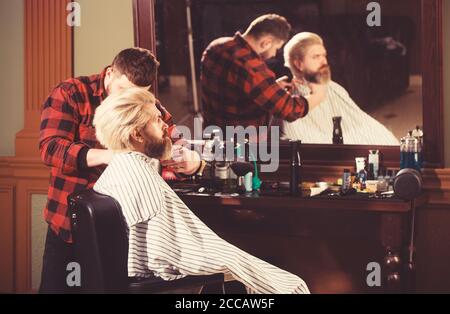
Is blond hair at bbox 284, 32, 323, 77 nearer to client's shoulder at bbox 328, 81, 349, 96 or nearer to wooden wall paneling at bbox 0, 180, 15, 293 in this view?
client's shoulder at bbox 328, 81, 349, 96

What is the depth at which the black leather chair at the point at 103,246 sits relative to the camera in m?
2.71

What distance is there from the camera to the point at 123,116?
3213 mm

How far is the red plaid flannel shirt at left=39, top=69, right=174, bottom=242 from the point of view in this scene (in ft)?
11.4

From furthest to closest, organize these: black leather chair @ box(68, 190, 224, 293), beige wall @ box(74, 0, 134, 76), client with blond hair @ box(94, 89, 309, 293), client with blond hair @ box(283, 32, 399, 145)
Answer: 1. beige wall @ box(74, 0, 134, 76)
2. client with blond hair @ box(283, 32, 399, 145)
3. client with blond hair @ box(94, 89, 309, 293)
4. black leather chair @ box(68, 190, 224, 293)

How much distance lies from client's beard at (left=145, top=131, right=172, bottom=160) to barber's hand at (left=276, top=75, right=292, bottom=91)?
0.76 metres

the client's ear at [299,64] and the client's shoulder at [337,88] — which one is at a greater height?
the client's ear at [299,64]

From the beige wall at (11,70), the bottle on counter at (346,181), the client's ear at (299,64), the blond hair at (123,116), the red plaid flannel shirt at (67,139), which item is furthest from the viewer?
the beige wall at (11,70)

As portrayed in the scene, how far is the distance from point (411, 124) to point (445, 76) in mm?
270

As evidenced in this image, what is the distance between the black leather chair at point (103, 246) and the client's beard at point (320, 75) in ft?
4.68

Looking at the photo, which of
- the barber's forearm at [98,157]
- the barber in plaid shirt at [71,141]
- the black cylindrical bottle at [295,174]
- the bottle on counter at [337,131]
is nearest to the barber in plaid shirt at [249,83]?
the bottle on counter at [337,131]

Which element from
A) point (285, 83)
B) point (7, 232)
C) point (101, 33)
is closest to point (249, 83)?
point (285, 83)

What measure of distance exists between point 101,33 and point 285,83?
1.06m

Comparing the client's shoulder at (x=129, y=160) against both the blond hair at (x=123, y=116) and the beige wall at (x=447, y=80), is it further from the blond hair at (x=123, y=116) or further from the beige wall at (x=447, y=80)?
the beige wall at (x=447, y=80)

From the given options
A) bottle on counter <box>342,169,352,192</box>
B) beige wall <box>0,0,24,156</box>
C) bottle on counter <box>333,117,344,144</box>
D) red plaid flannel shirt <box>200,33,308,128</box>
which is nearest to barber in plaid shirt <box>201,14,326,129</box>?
red plaid flannel shirt <box>200,33,308,128</box>
